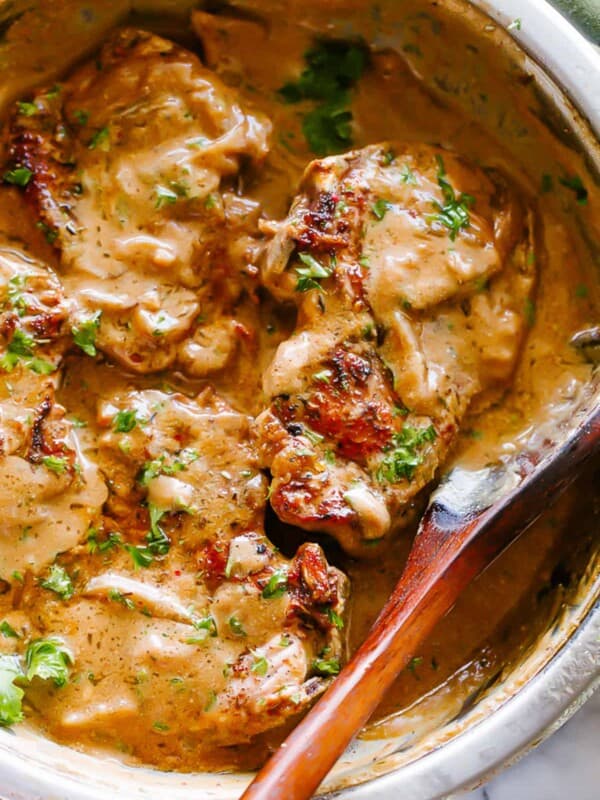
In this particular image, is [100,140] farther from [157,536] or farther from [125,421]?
[157,536]

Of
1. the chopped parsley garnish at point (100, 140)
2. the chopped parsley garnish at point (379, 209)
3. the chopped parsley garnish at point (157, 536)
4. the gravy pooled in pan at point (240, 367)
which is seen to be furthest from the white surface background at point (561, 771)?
the chopped parsley garnish at point (100, 140)

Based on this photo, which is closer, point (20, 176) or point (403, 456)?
point (403, 456)

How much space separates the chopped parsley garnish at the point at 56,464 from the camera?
99.2 inches

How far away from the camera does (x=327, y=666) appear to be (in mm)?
2453

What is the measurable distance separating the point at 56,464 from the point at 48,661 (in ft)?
1.52

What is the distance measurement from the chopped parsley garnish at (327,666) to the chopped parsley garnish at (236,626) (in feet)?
0.60

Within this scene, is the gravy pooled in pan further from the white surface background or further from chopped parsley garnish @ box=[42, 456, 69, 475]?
the white surface background

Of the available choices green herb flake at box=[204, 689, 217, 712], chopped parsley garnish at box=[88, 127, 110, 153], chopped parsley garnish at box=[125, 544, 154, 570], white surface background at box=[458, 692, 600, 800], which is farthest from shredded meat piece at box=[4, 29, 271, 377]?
white surface background at box=[458, 692, 600, 800]

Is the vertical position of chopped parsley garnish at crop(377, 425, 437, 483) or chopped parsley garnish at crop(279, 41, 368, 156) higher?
chopped parsley garnish at crop(279, 41, 368, 156)

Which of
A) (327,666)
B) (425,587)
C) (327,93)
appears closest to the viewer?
(425,587)

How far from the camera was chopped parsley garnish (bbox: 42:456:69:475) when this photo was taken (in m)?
2.52

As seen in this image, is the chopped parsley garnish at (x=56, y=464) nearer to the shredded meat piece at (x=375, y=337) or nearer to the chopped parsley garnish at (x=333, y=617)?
the shredded meat piece at (x=375, y=337)

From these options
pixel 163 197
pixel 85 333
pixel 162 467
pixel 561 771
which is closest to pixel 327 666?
pixel 162 467

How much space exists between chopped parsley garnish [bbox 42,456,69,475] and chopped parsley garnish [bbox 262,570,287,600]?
562 millimetres
